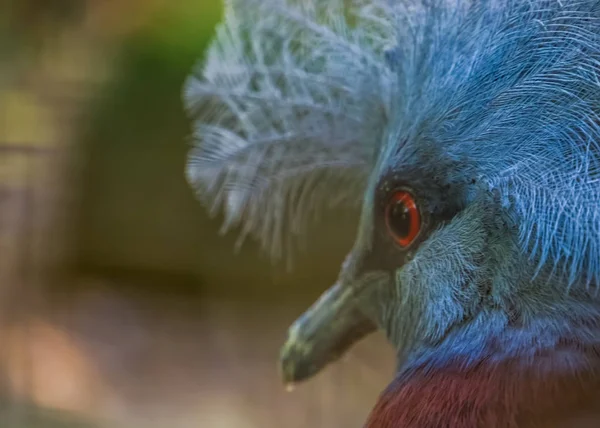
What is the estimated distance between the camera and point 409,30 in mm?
927

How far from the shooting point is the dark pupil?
0.88 m

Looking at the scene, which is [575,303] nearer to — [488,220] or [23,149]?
[488,220]

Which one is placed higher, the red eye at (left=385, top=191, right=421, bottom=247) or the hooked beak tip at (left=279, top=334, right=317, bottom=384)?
the red eye at (left=385, top=191, right=421, bottom=247)

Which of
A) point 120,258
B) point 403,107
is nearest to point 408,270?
point 403,107

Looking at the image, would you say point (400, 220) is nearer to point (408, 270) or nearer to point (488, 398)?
point (408, 270)

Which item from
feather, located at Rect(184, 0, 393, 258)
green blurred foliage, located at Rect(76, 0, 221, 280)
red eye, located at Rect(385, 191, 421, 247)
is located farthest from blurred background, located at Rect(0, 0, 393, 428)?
red eye, located at Rect(385, 191, 421, 247)

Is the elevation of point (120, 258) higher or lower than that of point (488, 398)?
lower

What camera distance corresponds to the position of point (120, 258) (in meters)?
3.10

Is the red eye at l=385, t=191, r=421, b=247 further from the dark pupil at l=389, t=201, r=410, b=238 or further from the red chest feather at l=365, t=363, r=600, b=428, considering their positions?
the red chest feather at l=365, t=363, r=600, b=428

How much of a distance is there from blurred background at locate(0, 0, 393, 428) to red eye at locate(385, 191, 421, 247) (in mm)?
1321

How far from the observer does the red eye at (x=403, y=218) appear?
0.86 m

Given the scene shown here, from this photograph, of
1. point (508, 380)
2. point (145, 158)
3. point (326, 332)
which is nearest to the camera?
point (508, 380)

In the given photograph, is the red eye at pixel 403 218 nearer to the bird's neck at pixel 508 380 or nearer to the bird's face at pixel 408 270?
the bird's face at pixel 408 270

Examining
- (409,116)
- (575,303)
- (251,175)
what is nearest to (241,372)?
(251,175)
